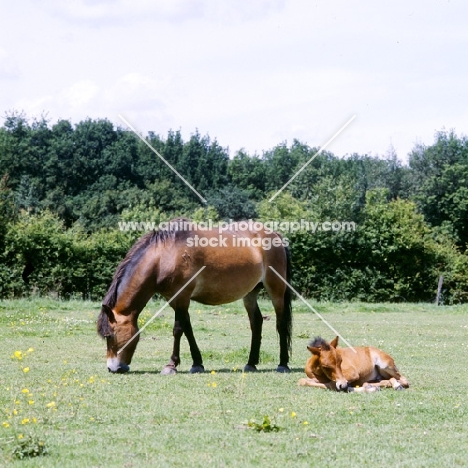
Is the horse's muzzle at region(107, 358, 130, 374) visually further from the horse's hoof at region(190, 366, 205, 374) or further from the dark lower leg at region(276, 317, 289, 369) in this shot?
the dark lower leg at region(276, 317, 289, 369)

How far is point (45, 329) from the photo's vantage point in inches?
745

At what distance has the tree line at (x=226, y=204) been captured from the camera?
32.8 m

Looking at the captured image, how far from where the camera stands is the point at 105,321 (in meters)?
11.7

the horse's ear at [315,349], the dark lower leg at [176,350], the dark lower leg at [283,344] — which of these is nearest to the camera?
the horse's ear at [315,349]

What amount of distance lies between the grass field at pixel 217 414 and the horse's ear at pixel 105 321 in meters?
0.61

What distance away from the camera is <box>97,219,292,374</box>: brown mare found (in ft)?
38.8

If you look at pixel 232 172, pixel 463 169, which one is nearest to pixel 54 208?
pixel 232 172

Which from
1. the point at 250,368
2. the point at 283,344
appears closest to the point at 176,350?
the point at 250,368

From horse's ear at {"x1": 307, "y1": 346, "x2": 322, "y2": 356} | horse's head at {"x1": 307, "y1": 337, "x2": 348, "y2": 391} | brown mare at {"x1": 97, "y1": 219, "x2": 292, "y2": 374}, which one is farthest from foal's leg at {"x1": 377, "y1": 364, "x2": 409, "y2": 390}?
brown mare at {"x1": 97, "y1": 219, "x2": 292, "y2": 374}

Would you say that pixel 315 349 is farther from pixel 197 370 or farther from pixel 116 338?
pixel 116 338

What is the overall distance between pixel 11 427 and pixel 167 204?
58.6 metres

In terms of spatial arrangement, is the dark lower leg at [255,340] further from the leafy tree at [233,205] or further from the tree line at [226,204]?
the leafy tree at [233,205]

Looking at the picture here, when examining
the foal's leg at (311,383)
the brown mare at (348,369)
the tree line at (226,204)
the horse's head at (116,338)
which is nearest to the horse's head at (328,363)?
the brown mare at (348,369)

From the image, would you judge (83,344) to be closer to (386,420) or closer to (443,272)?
(386,420)
